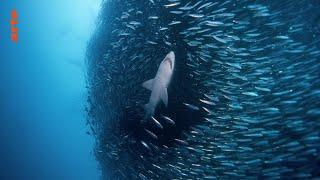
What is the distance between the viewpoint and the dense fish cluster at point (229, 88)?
6188mm

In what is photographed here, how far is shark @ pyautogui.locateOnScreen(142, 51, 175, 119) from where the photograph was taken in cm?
619

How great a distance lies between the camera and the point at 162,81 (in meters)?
6.52

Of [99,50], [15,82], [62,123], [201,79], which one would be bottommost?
[62,123]

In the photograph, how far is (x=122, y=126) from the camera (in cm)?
1027

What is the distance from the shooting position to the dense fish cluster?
6.19 metres

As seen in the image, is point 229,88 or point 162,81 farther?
point 229,88

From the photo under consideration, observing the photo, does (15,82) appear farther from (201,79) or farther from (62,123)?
(201,79)

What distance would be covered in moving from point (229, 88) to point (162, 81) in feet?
5.32

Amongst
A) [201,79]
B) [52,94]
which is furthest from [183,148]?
[52,94]

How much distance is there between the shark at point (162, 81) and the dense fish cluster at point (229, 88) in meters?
0.48

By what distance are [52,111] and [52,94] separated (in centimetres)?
407

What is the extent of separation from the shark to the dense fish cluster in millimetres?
480

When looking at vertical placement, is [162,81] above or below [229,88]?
above

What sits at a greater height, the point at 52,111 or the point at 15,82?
the point at 15,82
